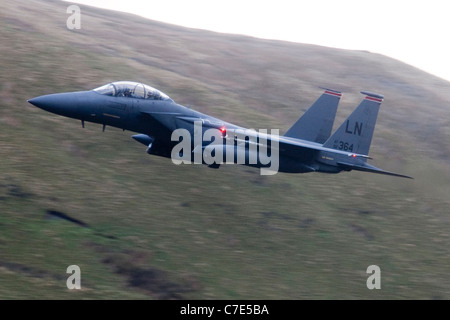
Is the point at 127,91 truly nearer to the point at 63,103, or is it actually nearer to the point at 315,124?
the point at 63,103

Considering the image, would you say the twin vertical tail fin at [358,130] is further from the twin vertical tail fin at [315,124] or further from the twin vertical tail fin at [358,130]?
the twin vertical tail fin at [315,124]

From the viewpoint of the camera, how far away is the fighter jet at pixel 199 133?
22.6 m

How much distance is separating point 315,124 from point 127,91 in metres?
8.72

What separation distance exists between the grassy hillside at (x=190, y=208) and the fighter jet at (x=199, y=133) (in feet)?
9.82

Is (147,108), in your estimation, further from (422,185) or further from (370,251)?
(422,185)

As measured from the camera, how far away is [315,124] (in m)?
26.3

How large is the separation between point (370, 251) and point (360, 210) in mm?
3265

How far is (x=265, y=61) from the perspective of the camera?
5078cm

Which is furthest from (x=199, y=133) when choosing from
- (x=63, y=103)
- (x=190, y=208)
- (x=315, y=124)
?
(x=315, y=124)

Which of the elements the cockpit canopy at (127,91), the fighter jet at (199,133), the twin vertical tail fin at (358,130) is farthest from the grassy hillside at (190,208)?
the cockpit canopy at (127,91)

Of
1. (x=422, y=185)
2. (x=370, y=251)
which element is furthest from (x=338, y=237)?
(x=422, y=185)

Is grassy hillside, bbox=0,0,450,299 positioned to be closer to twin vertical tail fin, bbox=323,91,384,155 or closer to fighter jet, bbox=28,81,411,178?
fighter jet, bbox=28,81,411,178

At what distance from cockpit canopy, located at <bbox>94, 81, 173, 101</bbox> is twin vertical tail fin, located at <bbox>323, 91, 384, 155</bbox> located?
803 centimetres

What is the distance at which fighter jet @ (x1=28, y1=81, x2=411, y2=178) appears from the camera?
2256cm
